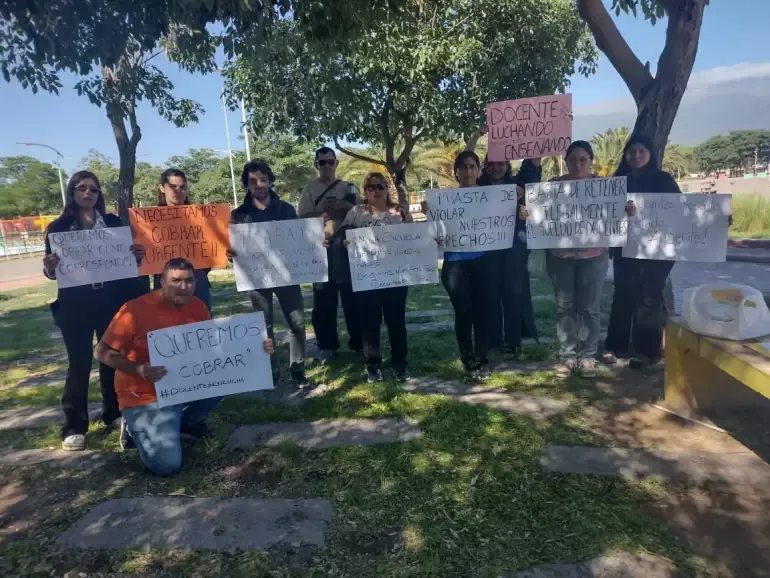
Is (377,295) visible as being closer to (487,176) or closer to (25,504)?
(487,176)

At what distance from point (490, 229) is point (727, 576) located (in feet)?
8.65

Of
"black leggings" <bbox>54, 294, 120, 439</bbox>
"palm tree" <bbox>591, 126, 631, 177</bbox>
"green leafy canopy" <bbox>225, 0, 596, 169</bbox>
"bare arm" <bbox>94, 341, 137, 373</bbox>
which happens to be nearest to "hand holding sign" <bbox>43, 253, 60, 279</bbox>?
"black leggings" <bbox>54, 294, 120, 439</bbox>

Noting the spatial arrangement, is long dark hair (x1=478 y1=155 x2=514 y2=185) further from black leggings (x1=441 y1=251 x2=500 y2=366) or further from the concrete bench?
the concrete bench

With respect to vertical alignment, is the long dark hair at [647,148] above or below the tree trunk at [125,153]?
below

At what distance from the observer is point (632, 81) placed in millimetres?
5188

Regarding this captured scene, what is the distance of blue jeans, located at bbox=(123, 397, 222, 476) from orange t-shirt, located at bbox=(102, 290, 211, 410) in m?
0.06

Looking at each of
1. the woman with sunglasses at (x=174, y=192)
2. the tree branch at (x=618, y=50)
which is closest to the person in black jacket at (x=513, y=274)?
the tree branch at (x=618, y=50)

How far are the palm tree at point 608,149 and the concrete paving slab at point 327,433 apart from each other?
2482cm

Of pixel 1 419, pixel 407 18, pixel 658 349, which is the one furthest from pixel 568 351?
pixel 1 419

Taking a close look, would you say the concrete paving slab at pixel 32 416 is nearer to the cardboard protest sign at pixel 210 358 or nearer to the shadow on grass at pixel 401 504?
the shadow on grass at pixel 401 504

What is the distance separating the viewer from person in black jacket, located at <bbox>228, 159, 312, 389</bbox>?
432 cm

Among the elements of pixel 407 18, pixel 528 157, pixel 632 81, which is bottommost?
pixel 528 157

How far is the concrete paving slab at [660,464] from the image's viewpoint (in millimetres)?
3107

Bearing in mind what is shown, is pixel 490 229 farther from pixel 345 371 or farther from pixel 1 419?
pixel 1 419
